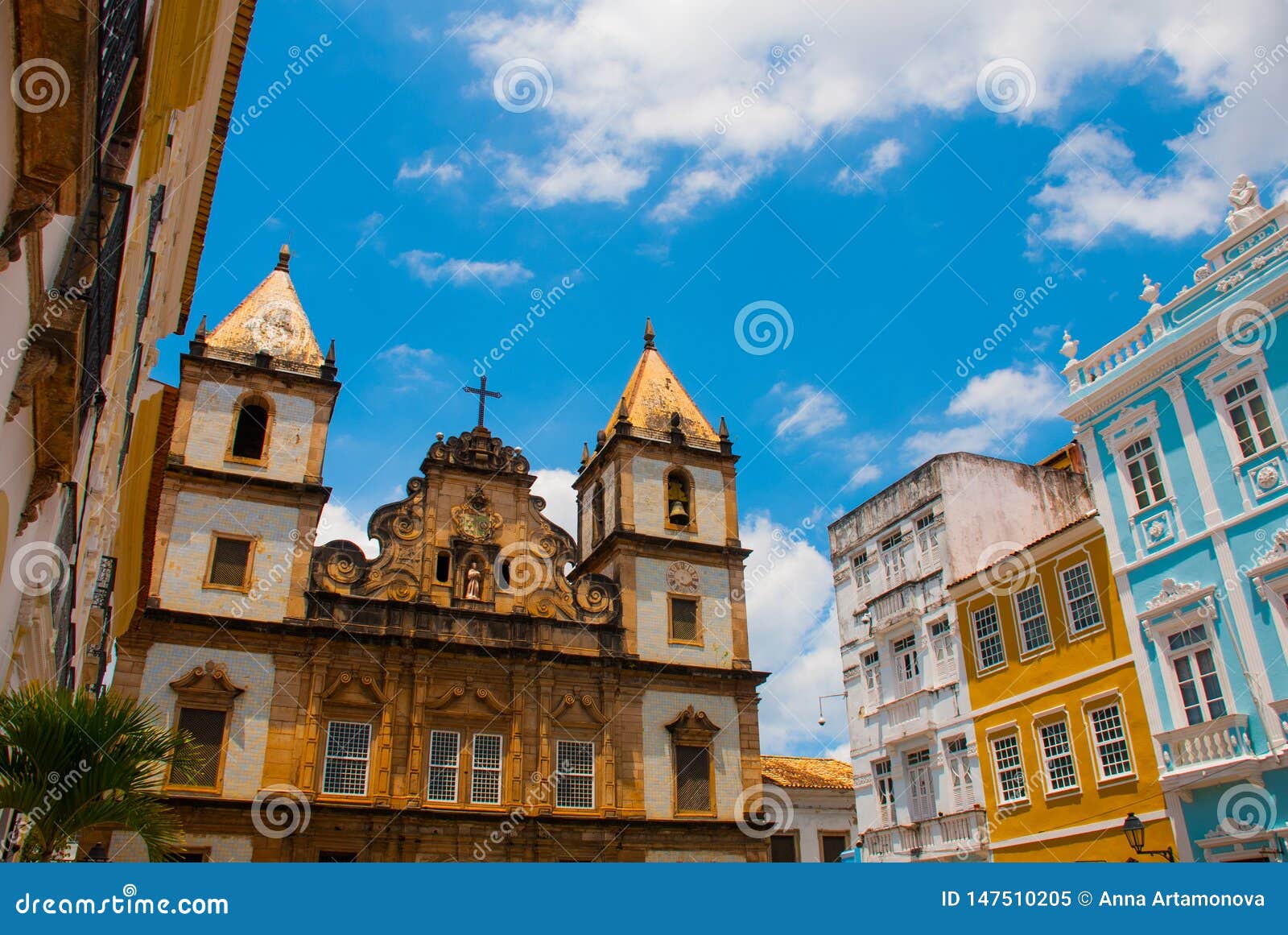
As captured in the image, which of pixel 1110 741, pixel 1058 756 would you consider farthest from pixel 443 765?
pixel 1110 741

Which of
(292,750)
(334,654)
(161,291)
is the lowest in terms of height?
(292,750)

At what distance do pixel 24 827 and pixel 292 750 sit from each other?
950cm

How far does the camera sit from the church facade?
21.8 meters

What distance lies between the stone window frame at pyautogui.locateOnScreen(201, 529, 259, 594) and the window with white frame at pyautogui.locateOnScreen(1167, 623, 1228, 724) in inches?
753

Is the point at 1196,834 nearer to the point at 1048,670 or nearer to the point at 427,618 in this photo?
the point at 1048,670

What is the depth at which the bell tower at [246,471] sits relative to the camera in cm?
2302

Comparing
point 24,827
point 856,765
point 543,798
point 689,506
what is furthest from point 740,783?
point 24,827

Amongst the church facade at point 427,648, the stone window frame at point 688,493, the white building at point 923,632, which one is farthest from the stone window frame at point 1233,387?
the stone window frame at point 688,493

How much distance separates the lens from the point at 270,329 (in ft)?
88.5

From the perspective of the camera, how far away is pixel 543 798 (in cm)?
2342

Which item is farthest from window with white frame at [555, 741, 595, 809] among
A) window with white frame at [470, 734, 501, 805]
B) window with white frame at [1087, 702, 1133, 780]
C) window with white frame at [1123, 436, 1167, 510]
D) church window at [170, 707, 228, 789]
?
window with white frame at [1123, 436, 1167, 510]

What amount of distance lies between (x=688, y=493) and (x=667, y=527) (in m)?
1.59

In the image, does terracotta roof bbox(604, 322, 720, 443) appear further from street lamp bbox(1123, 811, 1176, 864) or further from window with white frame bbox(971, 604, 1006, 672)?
street lamp bbox(1123, 811, 1176, 864)

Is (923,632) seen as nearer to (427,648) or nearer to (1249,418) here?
(1249,418)
